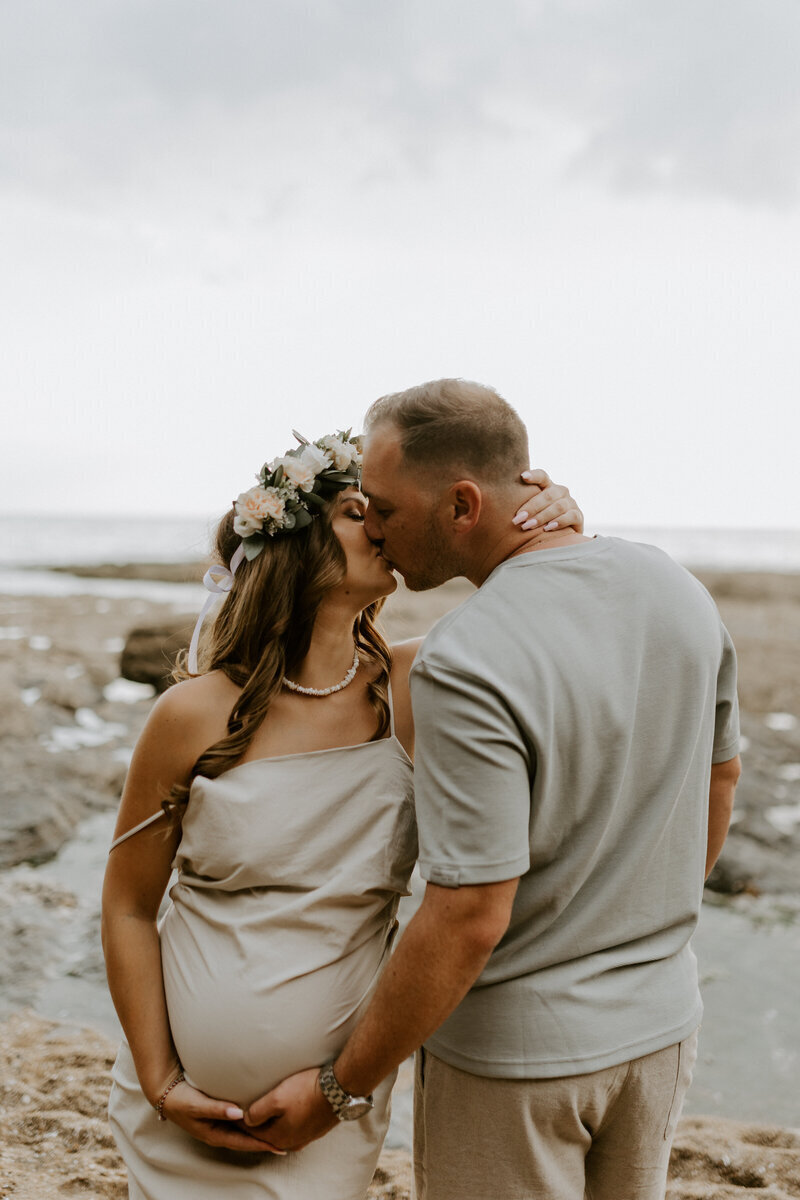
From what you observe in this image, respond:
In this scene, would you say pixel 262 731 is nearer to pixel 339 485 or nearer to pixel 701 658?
pixel 339 485

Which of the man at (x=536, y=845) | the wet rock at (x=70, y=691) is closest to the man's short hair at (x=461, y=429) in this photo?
the man at (x=536, y=845)

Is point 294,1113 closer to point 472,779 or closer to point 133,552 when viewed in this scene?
point 472,779

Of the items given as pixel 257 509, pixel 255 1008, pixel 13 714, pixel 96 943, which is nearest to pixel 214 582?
pixel 257 509

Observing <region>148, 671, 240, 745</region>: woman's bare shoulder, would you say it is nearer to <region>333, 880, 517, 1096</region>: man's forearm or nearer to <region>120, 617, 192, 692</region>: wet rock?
<region>333, 880, 517, 1096</region>: man's forearm

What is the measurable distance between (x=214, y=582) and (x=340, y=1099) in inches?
54.3

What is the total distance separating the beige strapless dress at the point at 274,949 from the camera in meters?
2.18

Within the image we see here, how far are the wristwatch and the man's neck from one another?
1.14 meters

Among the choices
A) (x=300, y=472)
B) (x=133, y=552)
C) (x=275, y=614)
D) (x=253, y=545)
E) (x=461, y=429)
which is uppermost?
(x=461, y=429)

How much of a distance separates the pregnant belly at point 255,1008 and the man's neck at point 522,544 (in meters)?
0.98

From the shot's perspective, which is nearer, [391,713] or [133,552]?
[391,713]

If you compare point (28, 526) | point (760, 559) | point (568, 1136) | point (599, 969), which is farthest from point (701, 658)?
point (28, 526)

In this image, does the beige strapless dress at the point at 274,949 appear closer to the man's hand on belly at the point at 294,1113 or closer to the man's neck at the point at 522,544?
the man's hand on belly at the point at 294,1113

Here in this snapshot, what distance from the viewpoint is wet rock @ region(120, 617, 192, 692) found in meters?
12.2

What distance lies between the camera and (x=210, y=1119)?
86.3 inches
